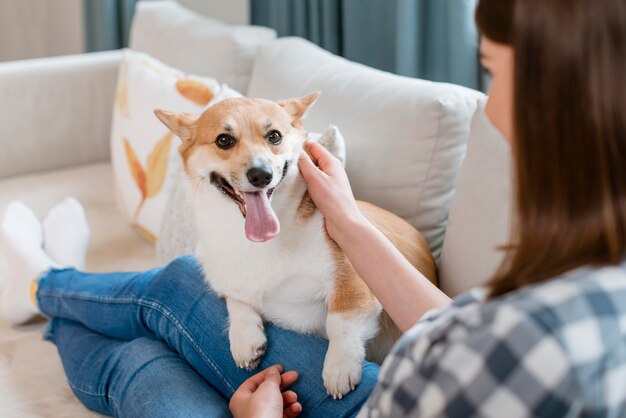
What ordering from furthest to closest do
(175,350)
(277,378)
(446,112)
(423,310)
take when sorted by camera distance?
1. (446,112)
2. (175,350)
3. (277,378)
4. (423,310)

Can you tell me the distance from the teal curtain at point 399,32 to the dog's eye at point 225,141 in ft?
3.01

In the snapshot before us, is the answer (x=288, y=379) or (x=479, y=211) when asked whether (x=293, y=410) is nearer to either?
(x=288, y=379)

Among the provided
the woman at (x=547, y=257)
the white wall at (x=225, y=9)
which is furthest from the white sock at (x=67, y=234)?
the woman at (x=547, y=257)

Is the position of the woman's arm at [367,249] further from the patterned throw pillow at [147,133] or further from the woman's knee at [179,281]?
the patterned throw pillow at [147,133]

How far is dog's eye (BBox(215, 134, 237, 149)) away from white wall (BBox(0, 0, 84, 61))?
263 cm

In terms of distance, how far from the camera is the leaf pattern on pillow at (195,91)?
204 cm

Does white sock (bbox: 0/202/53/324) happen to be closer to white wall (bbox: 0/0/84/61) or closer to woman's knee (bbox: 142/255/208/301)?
woman's knee (bbox: 142/255/208/301)

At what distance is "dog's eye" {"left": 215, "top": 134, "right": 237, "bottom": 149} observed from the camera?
140 cm

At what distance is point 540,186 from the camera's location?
741 millimetres

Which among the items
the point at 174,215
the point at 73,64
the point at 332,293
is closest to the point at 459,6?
the point at 174,215

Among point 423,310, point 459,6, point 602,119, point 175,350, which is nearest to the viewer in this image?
point 602,119

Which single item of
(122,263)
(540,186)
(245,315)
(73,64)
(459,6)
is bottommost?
(122,263)

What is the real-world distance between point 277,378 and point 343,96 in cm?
75

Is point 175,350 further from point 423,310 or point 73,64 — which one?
point 73,64
